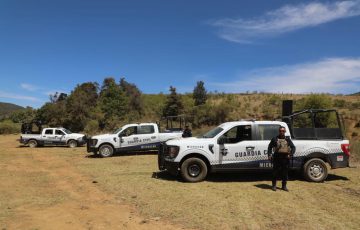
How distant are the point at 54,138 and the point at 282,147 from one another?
21.8 metres

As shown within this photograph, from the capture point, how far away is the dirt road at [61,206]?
735cm

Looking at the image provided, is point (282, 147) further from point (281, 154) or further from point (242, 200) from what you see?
point (242, 200)

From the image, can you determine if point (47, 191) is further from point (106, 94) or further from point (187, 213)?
point (106, 94)

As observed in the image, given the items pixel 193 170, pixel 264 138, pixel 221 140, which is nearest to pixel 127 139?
pixel 193 170

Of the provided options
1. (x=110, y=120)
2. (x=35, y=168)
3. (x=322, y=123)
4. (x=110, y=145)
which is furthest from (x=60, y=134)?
(x=322, y=123)

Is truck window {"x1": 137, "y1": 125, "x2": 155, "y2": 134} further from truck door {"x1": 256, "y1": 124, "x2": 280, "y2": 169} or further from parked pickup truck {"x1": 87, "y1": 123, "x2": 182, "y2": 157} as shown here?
truck door {"x1": 256, "y1": 124, "x2": 280, "y2": 169}

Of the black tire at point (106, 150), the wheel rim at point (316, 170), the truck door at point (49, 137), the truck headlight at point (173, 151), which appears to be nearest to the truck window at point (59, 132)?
the truck door at point (49, 137)

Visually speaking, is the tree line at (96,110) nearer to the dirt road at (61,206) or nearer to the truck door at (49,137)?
the truck door at (49,137)

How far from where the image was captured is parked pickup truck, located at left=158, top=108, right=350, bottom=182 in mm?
11586

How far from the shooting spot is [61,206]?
8781 mm

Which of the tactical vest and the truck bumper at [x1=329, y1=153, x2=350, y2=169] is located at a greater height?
the tactical vest

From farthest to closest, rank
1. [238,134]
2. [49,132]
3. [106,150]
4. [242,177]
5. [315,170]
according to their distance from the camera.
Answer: [49,132] → [106,150] → [242,177] → [238,134] → [315,170]

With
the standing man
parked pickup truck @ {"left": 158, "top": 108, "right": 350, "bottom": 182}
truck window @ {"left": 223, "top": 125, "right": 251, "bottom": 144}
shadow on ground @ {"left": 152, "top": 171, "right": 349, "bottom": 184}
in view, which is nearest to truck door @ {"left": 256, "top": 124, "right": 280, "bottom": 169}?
parked pickup truck @ {"left": 158, "top": 108, "right": 350, "bottom": 182}

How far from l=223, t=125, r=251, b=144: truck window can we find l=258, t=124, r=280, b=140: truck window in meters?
0.37
